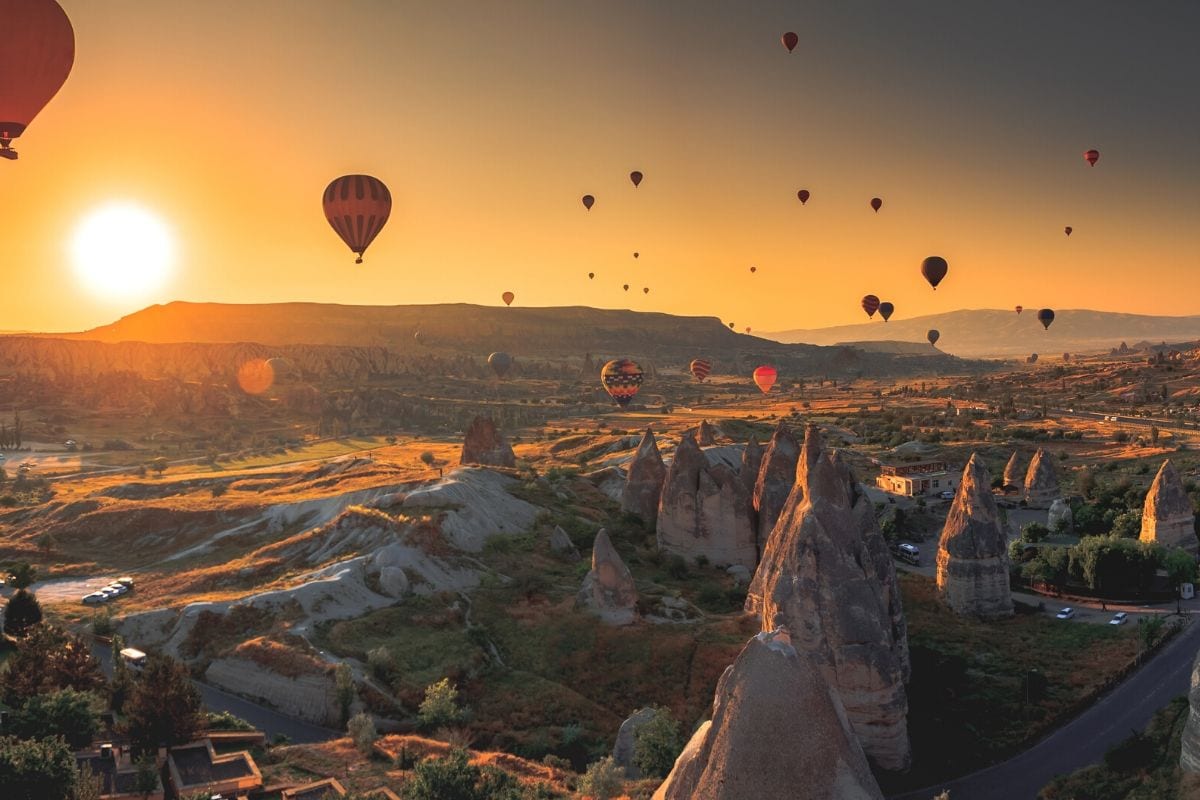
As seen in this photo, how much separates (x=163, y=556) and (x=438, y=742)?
121 feet

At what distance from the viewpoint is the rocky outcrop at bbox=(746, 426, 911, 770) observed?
93.8 ft

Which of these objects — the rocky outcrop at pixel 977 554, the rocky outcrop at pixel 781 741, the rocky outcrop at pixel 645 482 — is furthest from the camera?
the rocky outcrop at pixel 645 482

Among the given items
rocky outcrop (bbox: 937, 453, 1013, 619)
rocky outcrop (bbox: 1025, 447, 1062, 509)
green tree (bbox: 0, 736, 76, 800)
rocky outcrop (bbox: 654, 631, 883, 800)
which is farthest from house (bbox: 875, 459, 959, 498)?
green tree (bbox: 0, 736, 76, 800)

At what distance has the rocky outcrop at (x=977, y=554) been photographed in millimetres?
42566

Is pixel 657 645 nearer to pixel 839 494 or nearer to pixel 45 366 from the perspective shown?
pixel 839 494

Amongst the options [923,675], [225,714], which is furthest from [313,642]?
[923,675]

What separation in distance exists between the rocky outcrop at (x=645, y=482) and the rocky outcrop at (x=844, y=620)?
2960cm

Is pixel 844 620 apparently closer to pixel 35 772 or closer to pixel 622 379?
pixel 35 772

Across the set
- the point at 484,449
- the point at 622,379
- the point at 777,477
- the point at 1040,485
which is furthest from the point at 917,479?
the point at 484,449

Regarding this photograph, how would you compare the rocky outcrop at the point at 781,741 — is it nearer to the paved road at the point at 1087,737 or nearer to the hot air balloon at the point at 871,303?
the paved road at the point at 1087,737

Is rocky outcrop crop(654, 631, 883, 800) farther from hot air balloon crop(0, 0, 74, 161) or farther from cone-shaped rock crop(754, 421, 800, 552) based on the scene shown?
cone-shaped rock crop(754, 421, 800, 552)

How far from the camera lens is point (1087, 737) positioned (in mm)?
32594

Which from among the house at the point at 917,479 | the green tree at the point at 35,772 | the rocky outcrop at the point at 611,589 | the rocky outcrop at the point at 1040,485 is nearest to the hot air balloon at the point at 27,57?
the green tree at the point at 35,772

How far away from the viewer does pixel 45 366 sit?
19800 centimetres
